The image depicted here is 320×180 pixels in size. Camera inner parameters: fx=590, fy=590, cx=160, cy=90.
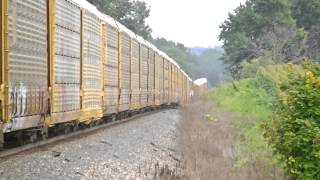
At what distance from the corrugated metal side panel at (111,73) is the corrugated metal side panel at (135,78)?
9.47ft

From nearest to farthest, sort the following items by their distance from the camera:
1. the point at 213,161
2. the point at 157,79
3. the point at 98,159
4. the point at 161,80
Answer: the point at 98,159, the point at 213,161, the point at 157,79, the point at 161,80

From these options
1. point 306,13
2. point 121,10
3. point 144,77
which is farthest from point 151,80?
point 306,13

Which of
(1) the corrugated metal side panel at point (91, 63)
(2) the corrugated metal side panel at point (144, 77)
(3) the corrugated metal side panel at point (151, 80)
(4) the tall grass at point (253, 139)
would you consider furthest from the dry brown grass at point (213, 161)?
(3) the corrugated metal side panel at point (151, 80)

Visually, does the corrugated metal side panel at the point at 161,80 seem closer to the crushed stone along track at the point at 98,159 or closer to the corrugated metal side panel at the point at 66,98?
the crushed stone along track at the point at 98,159

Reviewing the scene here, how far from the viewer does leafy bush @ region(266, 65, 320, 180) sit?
927cm

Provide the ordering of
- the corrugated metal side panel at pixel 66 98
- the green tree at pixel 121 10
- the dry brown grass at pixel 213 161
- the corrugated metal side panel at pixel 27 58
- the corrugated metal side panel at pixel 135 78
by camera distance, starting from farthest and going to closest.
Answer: the green tree at pixel 121 10, the corrugated metal side panel at pixel 135 78, the corrugated metal side panel at pixel 66 98, the dry brown grass at pixel 213 161, the corrugated metal side panel at pixel 27 58

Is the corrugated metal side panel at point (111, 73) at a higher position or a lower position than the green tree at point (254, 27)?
lower

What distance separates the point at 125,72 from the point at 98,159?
8.94 m

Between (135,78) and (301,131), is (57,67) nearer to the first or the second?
(301,131)

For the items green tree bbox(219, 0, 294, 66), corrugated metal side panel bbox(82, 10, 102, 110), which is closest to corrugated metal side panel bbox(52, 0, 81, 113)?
corrugated metal side panel bbox(82, 10, 102, 110)

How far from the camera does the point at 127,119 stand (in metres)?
21.8

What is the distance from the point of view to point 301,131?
9.44m

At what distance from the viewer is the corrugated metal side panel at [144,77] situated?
23.4 m

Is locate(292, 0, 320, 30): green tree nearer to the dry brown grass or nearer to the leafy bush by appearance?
the dry brown grass
